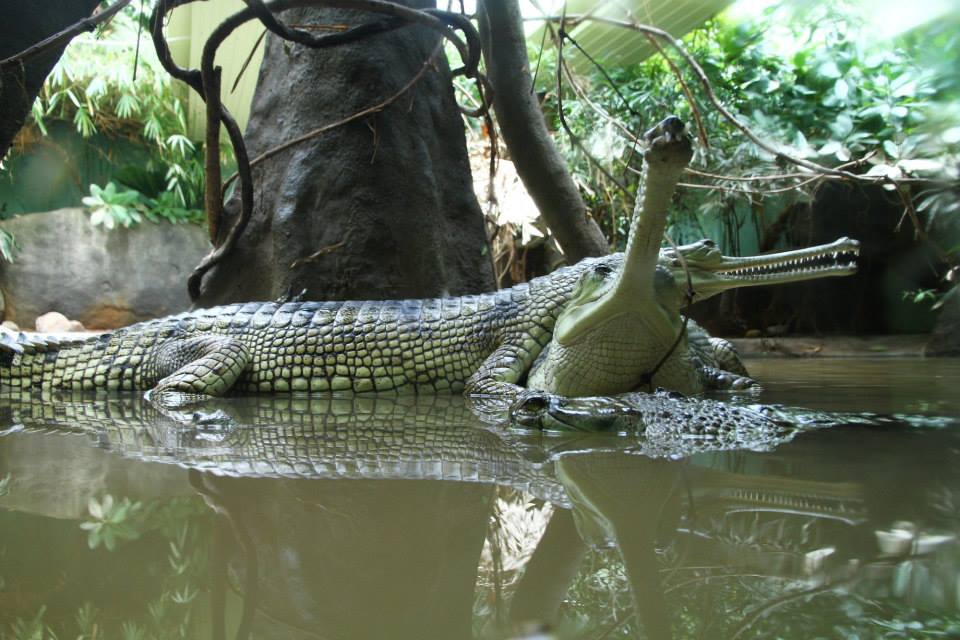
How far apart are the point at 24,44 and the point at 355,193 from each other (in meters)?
2.26

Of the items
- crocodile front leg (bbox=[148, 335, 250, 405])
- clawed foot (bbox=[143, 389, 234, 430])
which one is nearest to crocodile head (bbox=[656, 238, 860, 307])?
clawed foot (bbox=[143, 389, 234, 430])

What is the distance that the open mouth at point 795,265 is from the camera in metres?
2.61

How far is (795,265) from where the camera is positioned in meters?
3.04

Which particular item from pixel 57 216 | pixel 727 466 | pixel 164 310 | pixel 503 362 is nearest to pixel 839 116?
pixel 503 362

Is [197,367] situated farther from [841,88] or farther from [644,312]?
[841,88]

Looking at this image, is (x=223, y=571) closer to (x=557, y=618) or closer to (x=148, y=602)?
(x=148, y=602)

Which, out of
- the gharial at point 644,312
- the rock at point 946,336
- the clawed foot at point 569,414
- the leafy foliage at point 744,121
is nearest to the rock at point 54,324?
the leafy foliage at point 744,121

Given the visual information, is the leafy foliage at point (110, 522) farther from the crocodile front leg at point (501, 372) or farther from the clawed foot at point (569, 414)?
the crocodile front leg at point (501, 372)

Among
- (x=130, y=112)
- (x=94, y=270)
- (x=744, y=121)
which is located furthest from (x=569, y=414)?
(x=130, y=112)

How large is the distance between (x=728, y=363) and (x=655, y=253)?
5.44ft

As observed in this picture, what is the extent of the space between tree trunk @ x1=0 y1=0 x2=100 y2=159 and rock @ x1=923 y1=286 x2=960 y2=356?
6348mm

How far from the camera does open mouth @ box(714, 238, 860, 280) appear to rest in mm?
2611

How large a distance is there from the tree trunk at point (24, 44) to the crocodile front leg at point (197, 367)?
126 cm

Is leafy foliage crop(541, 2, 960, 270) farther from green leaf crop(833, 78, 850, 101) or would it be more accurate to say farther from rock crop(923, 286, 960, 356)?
rock crop(923, 286, 960, 356)
